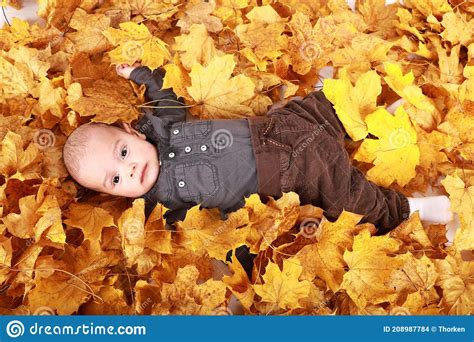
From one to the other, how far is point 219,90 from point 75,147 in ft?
1.33

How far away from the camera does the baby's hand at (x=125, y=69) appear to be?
1509 millimetres

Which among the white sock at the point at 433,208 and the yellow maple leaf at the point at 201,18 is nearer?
the white sock at the point at 433,208

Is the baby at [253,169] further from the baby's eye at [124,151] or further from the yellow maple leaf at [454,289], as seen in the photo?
the yellow maple leaf at [454,289]

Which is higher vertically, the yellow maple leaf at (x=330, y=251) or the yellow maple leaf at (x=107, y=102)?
the yellow maple leaf at (x=107, y=102)

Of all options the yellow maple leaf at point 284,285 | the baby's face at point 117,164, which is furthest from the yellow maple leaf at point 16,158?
the yellow maple leaf at point 284,285

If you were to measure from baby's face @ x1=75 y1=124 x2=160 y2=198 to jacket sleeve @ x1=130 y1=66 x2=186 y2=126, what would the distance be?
12 cm

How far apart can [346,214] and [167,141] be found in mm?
507

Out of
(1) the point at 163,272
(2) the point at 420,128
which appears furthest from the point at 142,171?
(2) the point at 420,128

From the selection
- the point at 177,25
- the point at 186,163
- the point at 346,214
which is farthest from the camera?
the point at 177,25

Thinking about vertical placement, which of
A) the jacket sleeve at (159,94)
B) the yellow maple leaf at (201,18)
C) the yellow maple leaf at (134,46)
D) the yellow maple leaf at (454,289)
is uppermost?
the yellow maple leaf at (201,18)

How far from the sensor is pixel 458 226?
1.45 m

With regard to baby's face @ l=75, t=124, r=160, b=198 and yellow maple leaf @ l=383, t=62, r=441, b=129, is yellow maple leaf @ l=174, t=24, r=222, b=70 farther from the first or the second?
yellow maple leaf @ l=383, t=62, r=441, b=129

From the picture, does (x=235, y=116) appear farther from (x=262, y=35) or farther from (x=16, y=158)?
(x=16, y=158)

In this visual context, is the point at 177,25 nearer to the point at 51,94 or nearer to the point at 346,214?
the point at 51,94
